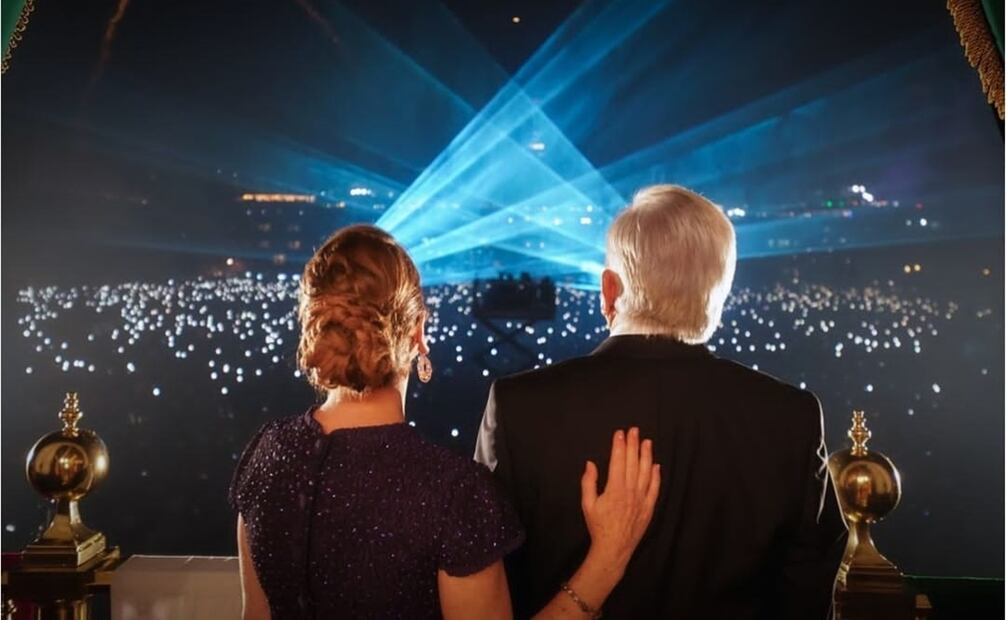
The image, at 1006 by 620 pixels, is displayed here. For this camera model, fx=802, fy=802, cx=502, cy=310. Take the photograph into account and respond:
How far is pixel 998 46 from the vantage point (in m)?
1.50

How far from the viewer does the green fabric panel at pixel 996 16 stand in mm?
1480

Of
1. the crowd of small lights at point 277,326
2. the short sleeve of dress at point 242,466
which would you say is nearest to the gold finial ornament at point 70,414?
the short sleeve of dress at point 242,466

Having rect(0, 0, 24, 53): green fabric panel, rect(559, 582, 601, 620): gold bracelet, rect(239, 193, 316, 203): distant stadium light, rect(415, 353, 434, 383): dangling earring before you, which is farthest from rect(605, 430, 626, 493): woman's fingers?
rect(239, 193, 316, 203): distant stadium light

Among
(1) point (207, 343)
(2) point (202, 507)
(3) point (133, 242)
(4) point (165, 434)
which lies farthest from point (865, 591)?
(3) point (133, 242)

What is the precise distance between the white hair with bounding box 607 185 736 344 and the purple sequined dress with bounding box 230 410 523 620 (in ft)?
0.93

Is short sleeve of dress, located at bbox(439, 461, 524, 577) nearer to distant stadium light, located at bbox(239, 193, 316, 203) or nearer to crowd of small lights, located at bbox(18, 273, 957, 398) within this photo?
crowd of small lights, located at bbox(18, 273, 957, 398)

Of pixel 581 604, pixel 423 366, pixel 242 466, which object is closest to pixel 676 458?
pixel 581 604

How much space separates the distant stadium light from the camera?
34.9 feet

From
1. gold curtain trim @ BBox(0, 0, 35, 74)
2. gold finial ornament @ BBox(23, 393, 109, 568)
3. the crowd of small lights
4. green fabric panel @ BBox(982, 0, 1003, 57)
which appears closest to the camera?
gold finial ornament @ BBox(23, 393, 109, 568)

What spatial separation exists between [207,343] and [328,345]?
Answer: 31.0 feet

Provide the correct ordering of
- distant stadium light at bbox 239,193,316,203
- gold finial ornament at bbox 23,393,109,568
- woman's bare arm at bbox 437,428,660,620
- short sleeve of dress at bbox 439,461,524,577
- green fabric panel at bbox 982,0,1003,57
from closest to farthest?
short sleeve of dress at bbox 439,461,524,577
woman's bare arm at bbox 437,428,660,620
gold finial ornament at bbox 23,393,109,568
green fabric panel at bbox 982,0,1003,57
distant stadium light at bbox 239,193,316,203

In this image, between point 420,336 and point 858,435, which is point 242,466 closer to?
point 420,336

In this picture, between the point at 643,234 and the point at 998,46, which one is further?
the point at 998,46

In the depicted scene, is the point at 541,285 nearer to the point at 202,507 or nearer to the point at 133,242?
the point at 133,242
